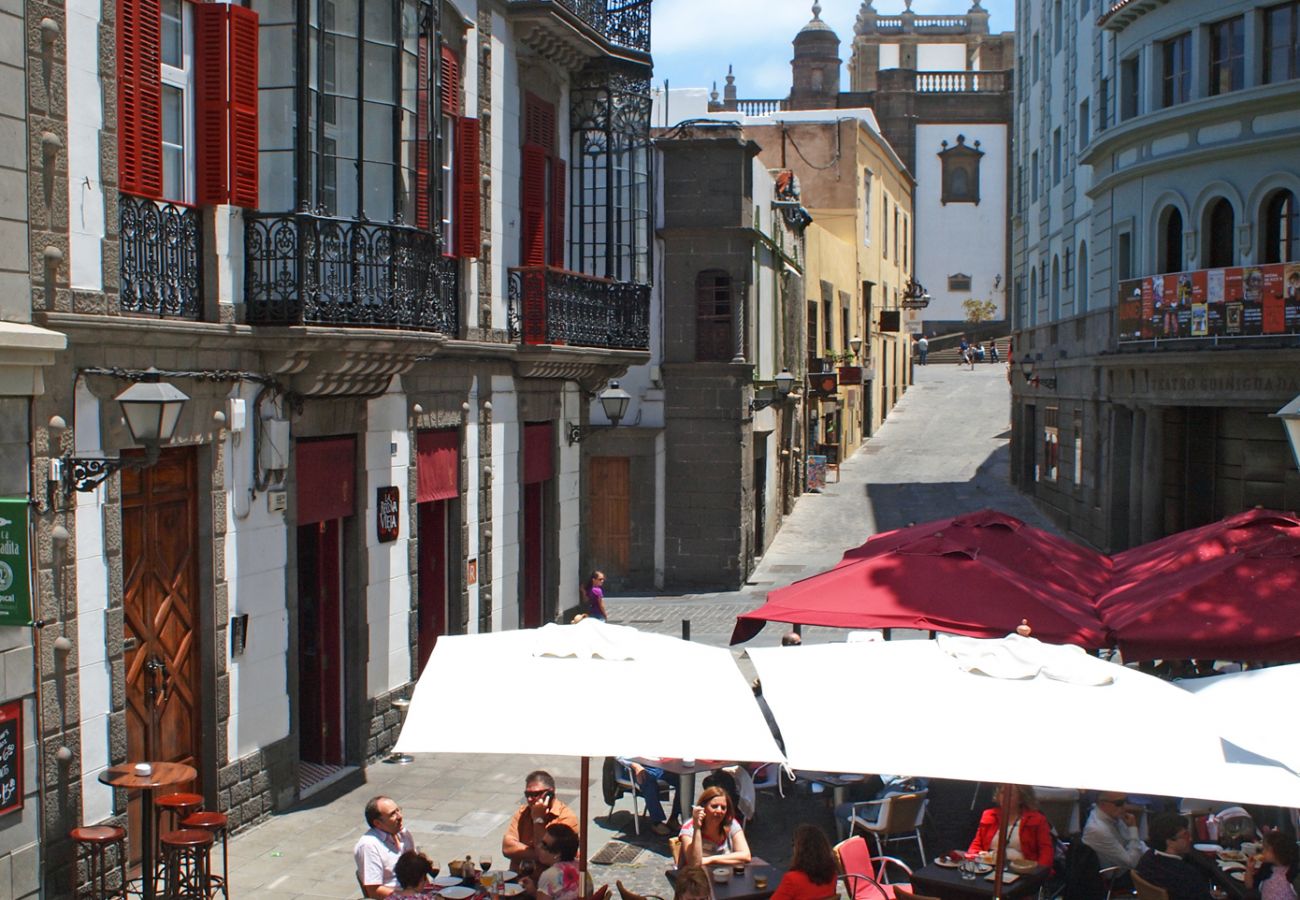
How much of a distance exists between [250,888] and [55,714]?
203 cm

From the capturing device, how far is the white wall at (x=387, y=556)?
1441 cm

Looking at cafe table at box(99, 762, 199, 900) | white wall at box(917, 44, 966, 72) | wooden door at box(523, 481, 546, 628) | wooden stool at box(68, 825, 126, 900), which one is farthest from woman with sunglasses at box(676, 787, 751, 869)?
white wall at box(917, 44, 966, 72)

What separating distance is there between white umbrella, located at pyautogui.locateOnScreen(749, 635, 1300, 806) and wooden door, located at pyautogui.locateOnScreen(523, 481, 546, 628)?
11233 millimetres

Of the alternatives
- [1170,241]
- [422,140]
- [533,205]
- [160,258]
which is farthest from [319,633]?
[1170,241]

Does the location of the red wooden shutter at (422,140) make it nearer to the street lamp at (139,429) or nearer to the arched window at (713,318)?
the street lamp at (139,429)

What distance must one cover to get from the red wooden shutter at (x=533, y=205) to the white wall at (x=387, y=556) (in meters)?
3.90

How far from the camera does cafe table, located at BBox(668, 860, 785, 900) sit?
9.34m

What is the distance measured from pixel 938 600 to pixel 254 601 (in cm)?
572

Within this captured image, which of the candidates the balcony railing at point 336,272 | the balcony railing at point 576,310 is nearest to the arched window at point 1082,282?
the balcony railing at point 576,310

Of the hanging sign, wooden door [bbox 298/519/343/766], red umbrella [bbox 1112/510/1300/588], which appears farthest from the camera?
the hanging sign

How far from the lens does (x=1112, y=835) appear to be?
34.1 ft

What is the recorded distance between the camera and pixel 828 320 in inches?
1642

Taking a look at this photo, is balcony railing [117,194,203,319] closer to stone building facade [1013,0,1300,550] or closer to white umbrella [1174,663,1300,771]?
white umbrella [1174,663,1300,771]

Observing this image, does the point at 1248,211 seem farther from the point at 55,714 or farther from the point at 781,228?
the point at 55,714
